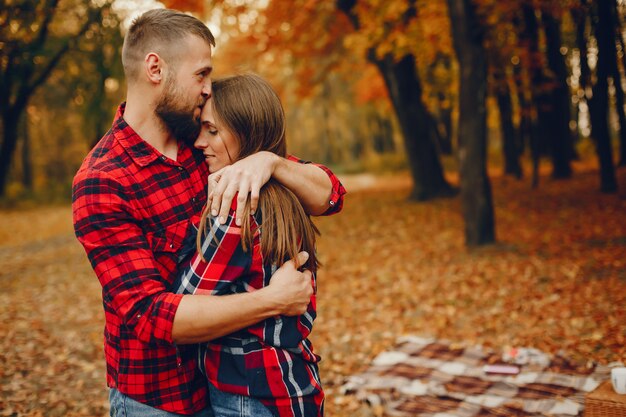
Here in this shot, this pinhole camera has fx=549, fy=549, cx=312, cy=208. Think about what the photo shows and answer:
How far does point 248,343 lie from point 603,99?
1351cm

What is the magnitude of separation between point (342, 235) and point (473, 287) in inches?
191

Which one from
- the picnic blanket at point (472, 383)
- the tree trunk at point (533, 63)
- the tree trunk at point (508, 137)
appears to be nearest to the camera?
the picnic blanket at point (472, 383)

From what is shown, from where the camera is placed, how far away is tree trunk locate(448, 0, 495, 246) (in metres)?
8.87

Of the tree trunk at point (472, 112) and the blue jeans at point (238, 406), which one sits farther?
the tree trunk at point (472, 112)

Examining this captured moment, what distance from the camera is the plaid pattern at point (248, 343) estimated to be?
6.62ft

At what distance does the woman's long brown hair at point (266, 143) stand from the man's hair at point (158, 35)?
0.23 meters

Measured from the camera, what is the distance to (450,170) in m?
22.5

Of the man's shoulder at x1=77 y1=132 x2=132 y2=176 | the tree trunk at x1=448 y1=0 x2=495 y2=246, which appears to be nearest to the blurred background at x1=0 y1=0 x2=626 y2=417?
the tree trunk at x1=448 y1=0 x2=495 y2=246

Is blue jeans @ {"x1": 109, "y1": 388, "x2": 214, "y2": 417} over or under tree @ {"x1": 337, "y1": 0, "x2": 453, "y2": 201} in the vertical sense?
under

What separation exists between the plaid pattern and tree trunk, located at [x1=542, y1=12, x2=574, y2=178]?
15172 millimetres

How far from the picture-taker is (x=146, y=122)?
7.69ft

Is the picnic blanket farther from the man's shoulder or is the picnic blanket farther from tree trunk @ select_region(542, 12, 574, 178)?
tree trunk @ select_region(542, 12, 574, 178)

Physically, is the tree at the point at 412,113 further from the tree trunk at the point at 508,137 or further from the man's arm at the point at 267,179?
the man's arm at the point at 267,179

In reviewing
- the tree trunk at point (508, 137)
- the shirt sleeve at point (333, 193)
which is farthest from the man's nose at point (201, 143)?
the tree trunk at point (508, 137)
